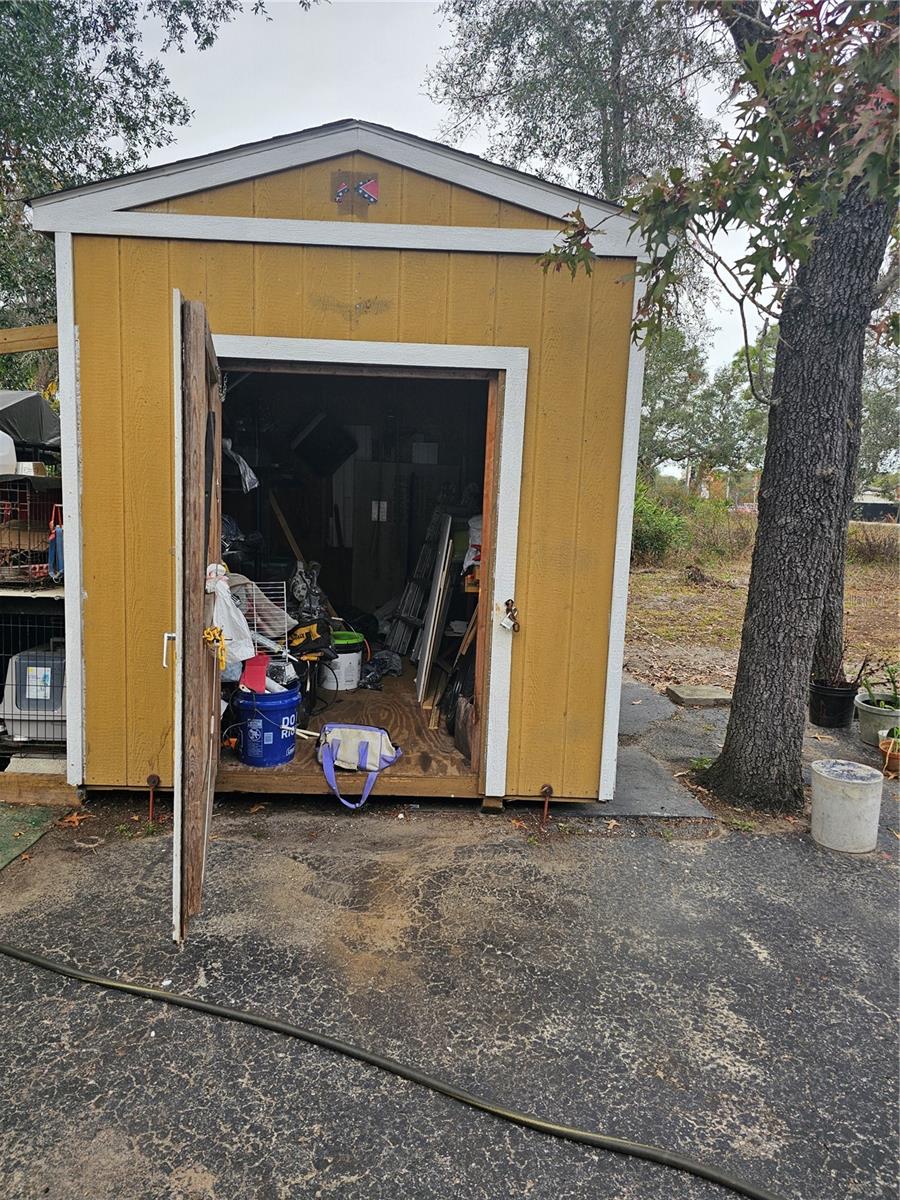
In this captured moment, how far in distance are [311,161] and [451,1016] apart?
3.62 metres

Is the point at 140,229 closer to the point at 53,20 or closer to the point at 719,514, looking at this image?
the point at 53,20

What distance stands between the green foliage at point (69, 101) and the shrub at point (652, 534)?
33.0ft

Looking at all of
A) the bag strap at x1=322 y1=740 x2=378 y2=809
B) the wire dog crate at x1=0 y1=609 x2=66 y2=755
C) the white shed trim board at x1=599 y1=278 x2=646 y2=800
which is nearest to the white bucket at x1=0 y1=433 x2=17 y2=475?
the wire dog crate at x1=0 y1=609 x2=66 y2=755

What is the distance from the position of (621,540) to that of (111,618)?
2569 mm

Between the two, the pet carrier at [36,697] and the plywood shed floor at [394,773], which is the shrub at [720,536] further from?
the pet carrier at [36,697]

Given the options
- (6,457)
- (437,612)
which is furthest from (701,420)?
(6,457)

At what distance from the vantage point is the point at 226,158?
347 centimetres

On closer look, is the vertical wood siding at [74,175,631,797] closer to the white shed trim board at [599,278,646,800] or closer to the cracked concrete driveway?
the white shed trim board at [599,278,646,800]

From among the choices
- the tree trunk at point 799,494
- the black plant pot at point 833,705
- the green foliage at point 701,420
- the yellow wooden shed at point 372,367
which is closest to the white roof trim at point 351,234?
the yellow wooden shed at point 372,367

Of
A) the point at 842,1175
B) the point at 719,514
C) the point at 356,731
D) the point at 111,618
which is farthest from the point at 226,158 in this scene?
the point at 719,514

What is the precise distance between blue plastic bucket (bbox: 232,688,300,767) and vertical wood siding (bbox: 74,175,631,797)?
0.39 m

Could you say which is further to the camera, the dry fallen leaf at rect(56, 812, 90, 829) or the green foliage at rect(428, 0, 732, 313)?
the green foliage at rect(428, 0, 732, 313)

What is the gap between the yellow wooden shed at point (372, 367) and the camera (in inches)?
139

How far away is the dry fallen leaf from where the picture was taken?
365cm
